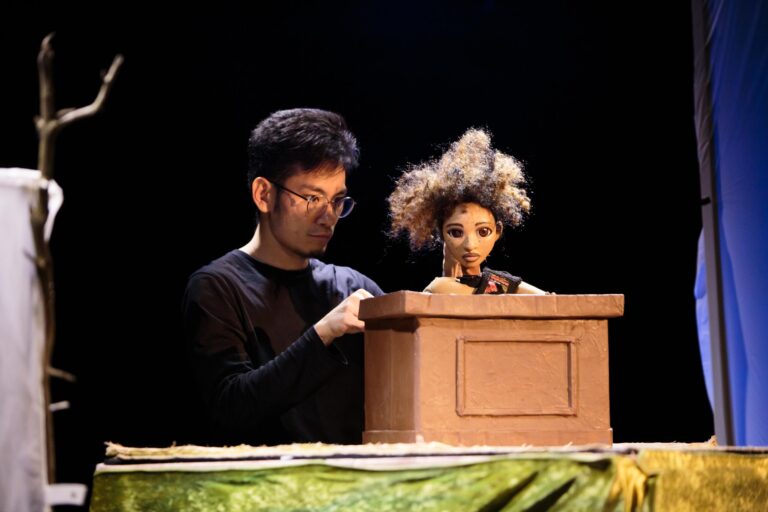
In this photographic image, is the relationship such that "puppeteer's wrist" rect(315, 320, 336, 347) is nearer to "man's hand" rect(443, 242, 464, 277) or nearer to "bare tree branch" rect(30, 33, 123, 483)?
"man's hand" rect(443, 242, 464, 277)

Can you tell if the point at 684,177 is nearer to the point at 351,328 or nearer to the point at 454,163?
the point at 454,163

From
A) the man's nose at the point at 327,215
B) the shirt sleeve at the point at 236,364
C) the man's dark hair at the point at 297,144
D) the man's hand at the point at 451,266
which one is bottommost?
the shirt sleeve at the point at 236,364

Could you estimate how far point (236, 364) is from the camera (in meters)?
2.36

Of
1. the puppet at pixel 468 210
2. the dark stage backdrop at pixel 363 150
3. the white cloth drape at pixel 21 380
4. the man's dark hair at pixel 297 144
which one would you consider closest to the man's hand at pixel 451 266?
the puppet at pixel 468 210

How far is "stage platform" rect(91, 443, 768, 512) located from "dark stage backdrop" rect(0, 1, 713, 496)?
1258 mm

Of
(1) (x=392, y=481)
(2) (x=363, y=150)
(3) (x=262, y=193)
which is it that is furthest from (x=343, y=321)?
(2) (x=363, y=150)

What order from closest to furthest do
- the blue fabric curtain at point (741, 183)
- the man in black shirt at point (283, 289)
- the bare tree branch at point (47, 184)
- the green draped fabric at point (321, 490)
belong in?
the bare tree branch at point (47, 184)
the green draped fabric at point (321, 490)
the man in black shirt at point (283, 289)
the blue fabric curtain at point (741, 183)

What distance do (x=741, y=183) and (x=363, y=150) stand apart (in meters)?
1.18

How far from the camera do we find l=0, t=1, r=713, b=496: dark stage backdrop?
273 cm

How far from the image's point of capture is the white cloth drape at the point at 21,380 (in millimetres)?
1120

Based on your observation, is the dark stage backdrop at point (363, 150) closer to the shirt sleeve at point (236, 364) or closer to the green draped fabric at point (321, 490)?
the shirt sleeve at point (236, 364)

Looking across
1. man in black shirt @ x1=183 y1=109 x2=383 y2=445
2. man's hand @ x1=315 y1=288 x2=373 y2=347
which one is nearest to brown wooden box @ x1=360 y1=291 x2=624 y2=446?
man's hand @ x1=315 y1=288 x2=373 y2=347

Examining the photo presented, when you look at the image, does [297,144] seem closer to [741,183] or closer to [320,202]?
[320,202]

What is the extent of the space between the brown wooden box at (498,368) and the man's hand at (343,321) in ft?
0.57
